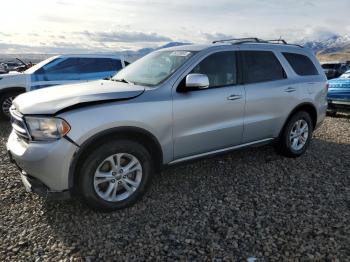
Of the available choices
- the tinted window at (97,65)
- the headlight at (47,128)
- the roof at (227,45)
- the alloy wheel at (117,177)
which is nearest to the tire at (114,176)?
the alloy wheel at (117,177)

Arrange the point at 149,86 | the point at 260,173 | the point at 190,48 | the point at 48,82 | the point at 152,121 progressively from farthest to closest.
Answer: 1. the point at 48,82
2. the point at 260,173
3. the point at 190,48
4. the point at 149,86
5. the point at 152,121

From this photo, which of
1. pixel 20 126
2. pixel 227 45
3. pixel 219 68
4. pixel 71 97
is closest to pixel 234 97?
pixel 219 68

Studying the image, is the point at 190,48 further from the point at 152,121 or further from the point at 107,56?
the point at 107,56

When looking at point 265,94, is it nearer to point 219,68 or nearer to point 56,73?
point 219,68

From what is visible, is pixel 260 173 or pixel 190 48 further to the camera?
pixel 260 173

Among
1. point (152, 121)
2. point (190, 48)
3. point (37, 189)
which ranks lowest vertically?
point (37, 189)

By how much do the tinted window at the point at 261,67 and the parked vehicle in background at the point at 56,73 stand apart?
541 centimetres

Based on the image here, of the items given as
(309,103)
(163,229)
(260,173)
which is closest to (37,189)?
(163,229)

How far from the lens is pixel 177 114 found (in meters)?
4.05

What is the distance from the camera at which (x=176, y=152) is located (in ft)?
13.8

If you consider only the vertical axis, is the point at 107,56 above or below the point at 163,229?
above

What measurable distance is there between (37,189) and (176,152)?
1.58m

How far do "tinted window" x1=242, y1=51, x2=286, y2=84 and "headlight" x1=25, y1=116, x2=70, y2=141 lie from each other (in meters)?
2.60

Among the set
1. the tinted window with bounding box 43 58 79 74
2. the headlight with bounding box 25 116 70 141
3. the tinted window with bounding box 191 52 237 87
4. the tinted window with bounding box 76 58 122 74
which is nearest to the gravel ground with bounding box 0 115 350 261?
the headlight with bounding box 25 116 70 141
